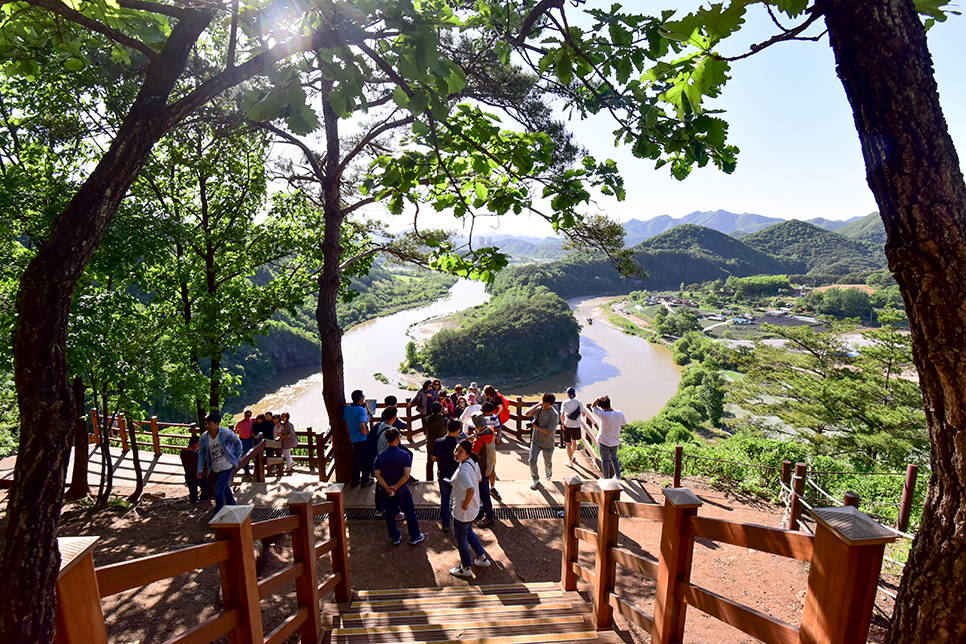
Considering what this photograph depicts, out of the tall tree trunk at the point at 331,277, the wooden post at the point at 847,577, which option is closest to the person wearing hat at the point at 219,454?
the tall tree trunk at the point at 331,277

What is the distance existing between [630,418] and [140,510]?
31339 mm

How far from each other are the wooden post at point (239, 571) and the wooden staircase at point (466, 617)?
102 centimetres

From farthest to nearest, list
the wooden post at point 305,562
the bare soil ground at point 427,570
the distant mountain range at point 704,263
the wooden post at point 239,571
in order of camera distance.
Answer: the distant mountain range at point 704,263, the bare soil ground at point 427,570, the wooden post at point 305,562, the wooden post at point 239,571

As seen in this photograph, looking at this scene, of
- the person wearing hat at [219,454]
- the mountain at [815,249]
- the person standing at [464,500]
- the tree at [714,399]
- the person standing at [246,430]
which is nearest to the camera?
the person standing at [464,500]

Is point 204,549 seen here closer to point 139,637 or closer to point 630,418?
point 139,637

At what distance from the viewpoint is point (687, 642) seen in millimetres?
3443

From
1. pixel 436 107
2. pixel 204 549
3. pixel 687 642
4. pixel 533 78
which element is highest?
pixel 533 78

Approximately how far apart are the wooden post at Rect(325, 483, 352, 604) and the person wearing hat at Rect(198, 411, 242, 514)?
2400 millimetres

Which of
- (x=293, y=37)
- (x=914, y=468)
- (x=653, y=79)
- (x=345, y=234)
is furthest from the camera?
(x=345, y=234)

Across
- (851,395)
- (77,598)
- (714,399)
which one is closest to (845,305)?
(714,399)

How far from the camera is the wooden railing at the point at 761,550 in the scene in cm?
148

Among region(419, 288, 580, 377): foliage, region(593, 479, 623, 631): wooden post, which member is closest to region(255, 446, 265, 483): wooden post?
region(593, 479, 623, 631): wooden post

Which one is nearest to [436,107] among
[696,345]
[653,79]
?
[653,79]

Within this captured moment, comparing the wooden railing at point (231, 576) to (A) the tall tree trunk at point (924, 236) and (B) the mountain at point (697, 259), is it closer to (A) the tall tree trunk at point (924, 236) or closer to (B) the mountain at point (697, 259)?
(A) the tall tree trunk at point (924, 236)
